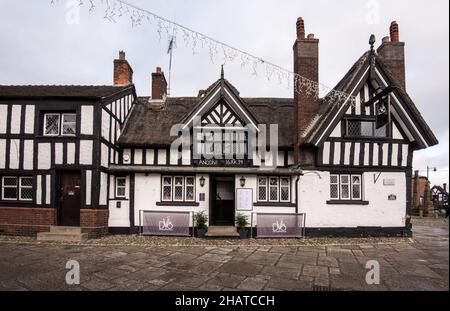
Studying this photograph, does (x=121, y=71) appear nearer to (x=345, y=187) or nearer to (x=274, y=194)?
(x=274, y=194)

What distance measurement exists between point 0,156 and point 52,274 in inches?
309

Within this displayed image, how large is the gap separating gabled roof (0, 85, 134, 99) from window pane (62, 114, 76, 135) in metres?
0.84

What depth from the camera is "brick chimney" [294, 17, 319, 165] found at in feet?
37.1

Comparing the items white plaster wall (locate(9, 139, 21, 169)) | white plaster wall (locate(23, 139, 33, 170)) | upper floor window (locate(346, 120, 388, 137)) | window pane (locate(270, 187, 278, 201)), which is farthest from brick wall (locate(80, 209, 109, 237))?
upper floor window (locate(346, 120, 388, 137))

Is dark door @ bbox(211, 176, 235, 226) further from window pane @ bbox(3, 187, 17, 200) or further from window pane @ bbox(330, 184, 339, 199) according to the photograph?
window pane @ bbox(3, 187, 17, 200)

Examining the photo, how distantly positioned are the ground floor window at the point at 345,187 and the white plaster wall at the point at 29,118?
41.9ft

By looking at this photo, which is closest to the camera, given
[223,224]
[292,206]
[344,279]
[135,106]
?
[344,279]

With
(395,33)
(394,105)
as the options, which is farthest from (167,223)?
(395,33)

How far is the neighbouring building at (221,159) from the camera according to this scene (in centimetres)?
1080

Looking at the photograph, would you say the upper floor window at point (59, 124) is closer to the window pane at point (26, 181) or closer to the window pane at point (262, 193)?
the window pane at point (26, 181)

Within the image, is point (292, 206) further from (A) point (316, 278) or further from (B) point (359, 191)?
(A) point (316, 278)

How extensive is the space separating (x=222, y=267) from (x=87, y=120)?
321 inches

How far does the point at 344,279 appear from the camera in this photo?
5.93 metres
